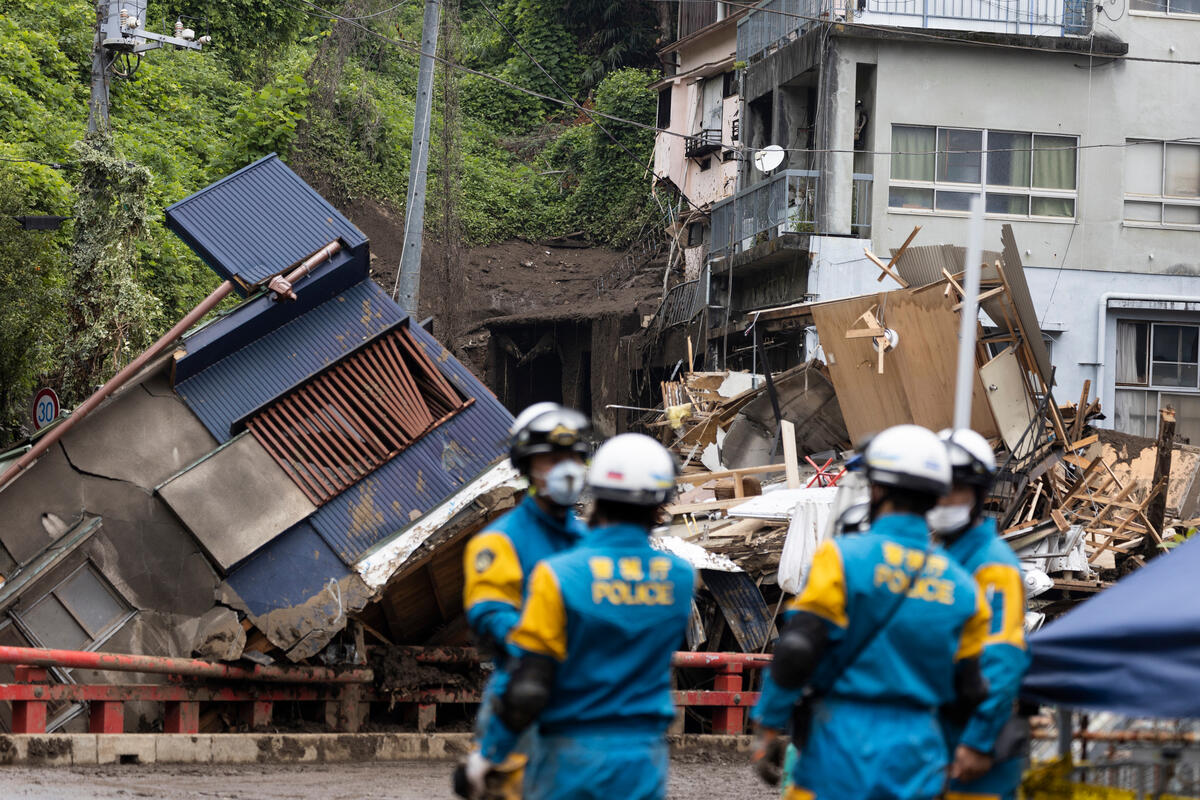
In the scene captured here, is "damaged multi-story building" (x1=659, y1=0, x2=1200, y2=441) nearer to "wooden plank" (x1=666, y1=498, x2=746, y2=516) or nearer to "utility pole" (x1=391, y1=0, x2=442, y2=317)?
"utility pole" (x1=391, y1=0, x2=442, y2=317)

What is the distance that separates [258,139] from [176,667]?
23.6 meters

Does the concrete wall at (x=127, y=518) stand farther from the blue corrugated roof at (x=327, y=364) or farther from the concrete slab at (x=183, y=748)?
the concrete slab at (x=183, y=748)

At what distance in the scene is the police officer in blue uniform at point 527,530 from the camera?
510cm

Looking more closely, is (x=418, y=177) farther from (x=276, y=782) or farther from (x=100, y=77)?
(x=276, y=782)

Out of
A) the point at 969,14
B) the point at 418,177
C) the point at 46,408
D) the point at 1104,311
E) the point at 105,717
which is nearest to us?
the point at 105,717

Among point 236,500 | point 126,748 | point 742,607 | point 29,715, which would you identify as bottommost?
point 126,748

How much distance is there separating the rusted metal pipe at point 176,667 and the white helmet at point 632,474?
6577 millimetres

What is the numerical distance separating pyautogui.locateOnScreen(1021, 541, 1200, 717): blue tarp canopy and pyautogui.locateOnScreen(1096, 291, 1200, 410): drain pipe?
20.5 meters

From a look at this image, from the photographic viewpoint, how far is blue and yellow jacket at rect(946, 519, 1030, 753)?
16.7 feet

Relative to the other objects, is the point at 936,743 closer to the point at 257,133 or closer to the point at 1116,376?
the point at 1116,376

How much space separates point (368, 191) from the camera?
3888 cm

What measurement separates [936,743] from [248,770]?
7.20 metres

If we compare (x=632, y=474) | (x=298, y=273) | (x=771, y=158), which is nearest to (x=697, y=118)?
(x=771, y=158)

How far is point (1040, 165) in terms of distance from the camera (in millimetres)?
26016
